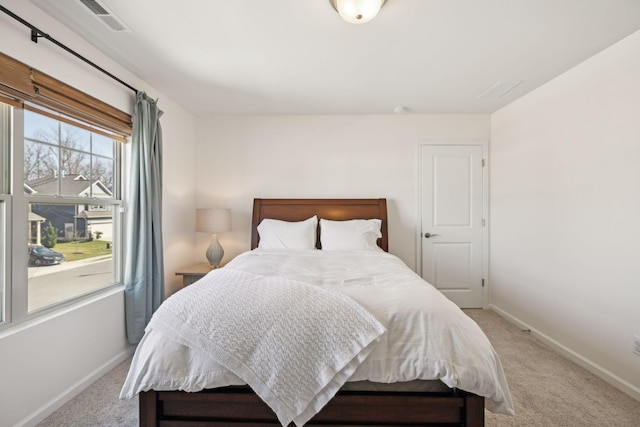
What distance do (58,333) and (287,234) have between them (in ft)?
6.39

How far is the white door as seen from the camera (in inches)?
142

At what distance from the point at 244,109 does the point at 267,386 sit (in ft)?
9.93

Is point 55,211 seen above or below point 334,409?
above

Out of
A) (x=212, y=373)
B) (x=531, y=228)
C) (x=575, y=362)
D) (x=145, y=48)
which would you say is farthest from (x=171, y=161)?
(x=575, y=362)

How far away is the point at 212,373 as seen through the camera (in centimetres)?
130

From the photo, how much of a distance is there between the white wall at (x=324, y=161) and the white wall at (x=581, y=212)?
93 cm

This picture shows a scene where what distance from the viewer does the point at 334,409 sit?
133 cm

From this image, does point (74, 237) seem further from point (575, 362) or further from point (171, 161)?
point (575, 362)

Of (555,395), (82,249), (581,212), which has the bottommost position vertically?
(555,395)

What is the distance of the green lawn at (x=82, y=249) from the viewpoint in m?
1.99

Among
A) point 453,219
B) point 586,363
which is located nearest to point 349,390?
point 586,363

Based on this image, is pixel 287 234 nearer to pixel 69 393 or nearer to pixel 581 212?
pixel 69 393

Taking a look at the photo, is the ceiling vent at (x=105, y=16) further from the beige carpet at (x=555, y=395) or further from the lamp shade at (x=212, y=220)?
the beige carpet at (x=555, y=395)

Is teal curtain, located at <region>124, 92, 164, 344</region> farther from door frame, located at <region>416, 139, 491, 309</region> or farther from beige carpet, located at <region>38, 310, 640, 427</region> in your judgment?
door frame, located at <region>416, 139, 491, 309</region>
